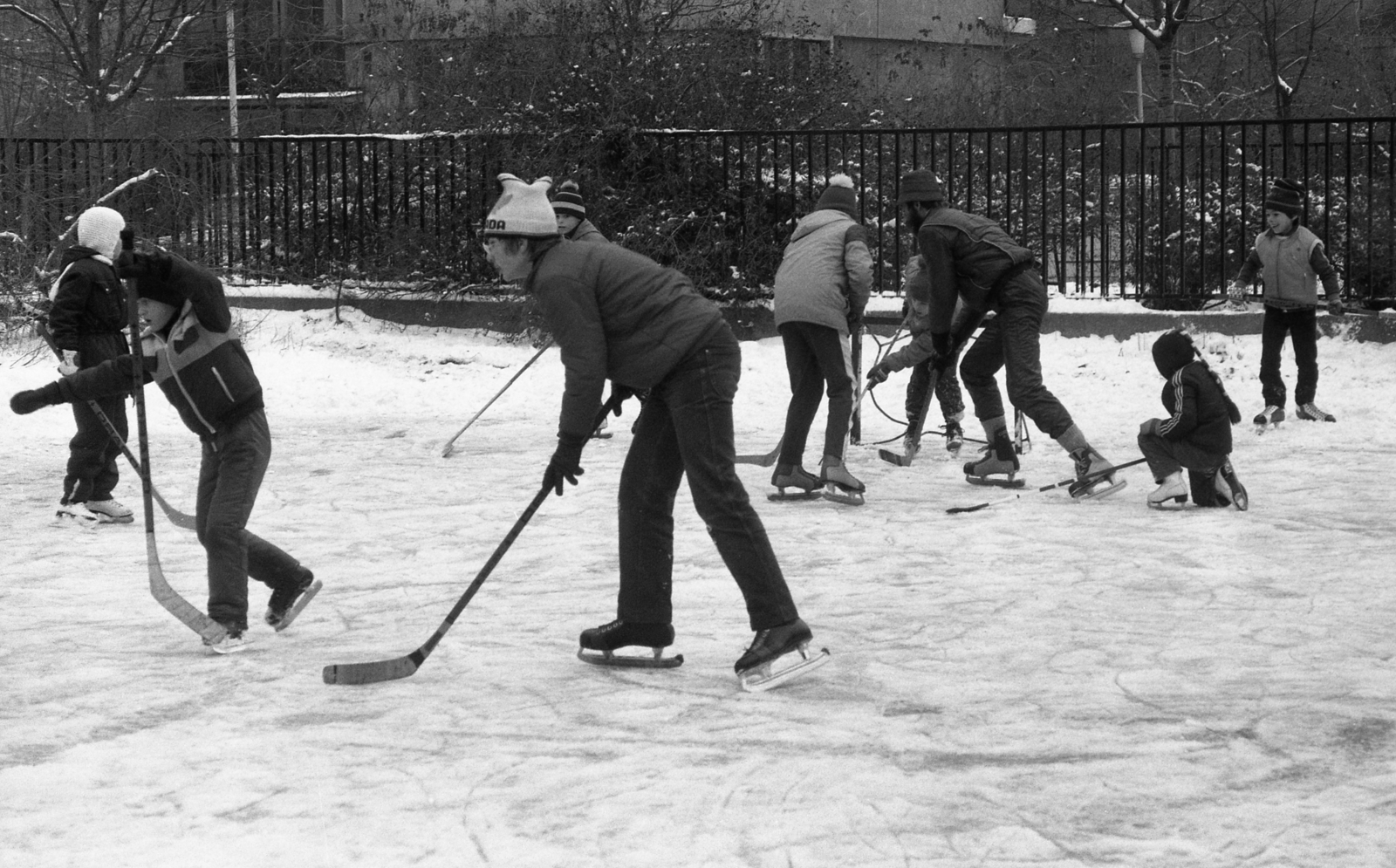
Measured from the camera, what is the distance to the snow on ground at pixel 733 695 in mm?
3965

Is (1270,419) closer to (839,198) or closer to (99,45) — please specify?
(839,198)

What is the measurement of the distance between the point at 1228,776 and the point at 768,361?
10.3 metres

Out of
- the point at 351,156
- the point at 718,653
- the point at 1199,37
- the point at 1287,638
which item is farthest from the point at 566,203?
the point at 1199,37

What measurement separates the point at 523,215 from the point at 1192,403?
4416 millimetres

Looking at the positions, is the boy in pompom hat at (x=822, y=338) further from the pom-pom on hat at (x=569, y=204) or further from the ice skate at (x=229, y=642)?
the ice skate at (x=229, y=642)

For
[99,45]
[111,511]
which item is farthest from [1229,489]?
[99,45]

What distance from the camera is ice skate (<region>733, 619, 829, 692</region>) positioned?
17.2 feet

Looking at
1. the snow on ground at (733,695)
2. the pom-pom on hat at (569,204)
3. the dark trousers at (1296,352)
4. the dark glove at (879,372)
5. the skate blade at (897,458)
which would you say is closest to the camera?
the snow on ground at (733,695)

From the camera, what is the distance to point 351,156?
1706 centimetres

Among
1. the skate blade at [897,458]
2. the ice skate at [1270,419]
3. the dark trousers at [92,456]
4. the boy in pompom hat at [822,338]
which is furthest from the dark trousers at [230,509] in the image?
the ice skate at [1270,419]

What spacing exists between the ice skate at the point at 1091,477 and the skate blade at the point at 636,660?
12.7 feet

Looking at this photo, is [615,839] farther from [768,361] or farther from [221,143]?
[221,143]

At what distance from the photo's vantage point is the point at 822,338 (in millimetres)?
8844

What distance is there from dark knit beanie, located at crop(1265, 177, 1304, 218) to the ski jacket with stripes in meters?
3.64
